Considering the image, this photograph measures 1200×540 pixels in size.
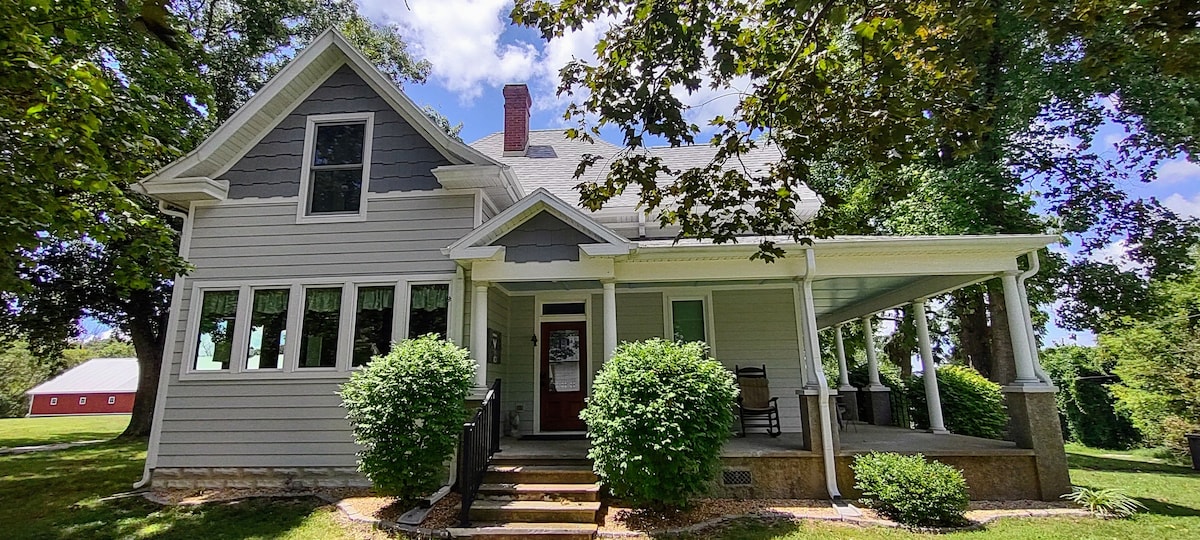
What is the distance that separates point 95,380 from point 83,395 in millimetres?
1477

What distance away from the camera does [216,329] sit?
326 inches

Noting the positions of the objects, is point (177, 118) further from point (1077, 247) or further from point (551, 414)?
point (1077, 247)

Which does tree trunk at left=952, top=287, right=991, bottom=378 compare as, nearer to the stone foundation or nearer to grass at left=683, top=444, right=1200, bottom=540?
grass at left=683, top=444, right=1200, bottom=540

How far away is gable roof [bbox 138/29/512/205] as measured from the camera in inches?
328

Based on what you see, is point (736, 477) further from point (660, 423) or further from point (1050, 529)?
point (1050, 529)

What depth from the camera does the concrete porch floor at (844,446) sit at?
6992 mm

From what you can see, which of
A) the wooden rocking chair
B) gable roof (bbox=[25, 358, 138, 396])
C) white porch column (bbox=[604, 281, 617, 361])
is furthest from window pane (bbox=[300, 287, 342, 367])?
gable roof (bbox=[25, 358, 138, 396])

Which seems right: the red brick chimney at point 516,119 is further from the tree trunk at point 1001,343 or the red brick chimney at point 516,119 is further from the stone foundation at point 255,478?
the tree trunk at point 1001,343

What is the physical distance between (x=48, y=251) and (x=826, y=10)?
18.3m

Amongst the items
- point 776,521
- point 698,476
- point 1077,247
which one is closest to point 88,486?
point 698,476

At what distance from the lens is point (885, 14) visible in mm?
3883

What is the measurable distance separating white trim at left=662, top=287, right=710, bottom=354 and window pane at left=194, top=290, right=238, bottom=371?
6.72m

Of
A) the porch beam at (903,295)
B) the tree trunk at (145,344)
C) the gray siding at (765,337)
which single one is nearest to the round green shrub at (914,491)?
the gray siding at (765,337)

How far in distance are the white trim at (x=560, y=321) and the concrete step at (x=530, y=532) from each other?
3.58 meters
